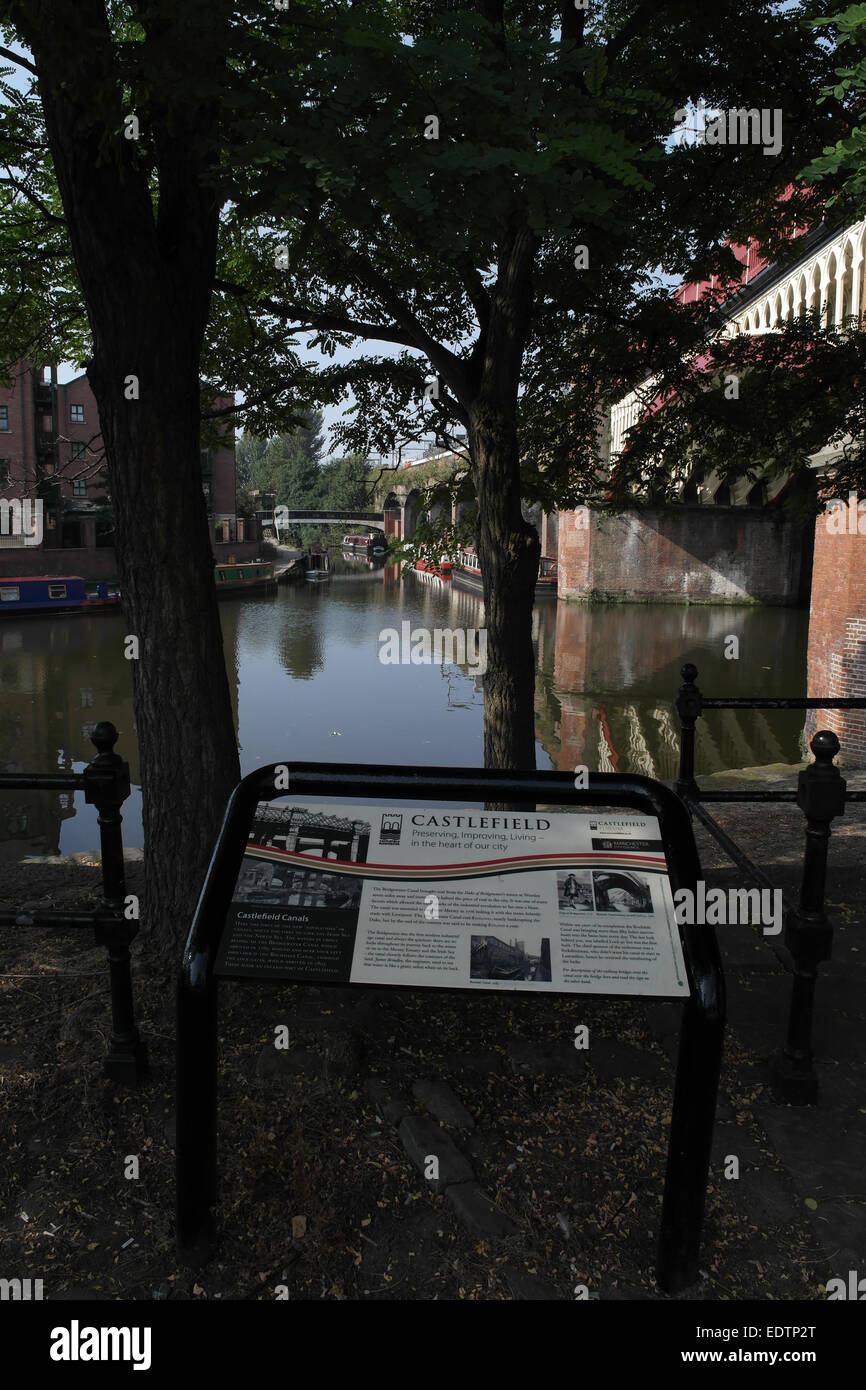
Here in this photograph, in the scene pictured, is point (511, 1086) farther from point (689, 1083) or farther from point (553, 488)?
point (553, 488)

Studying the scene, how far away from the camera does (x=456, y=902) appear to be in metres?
2.82

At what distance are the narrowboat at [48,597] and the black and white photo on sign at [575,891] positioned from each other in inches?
1485

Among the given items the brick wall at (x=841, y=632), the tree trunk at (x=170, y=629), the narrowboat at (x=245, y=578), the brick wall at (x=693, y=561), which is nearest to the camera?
the tree trunk at (x=170, y=629)

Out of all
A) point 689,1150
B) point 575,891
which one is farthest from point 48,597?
point 689,1150

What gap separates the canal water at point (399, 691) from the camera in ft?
51.5

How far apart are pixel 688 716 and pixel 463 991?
10.3 ft

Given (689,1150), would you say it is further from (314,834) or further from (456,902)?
(314,834)

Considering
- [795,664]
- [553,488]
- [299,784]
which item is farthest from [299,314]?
[795,664]

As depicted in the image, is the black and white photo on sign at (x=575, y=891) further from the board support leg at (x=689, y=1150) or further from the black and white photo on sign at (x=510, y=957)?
the board support leg at (x=689, y=1150)

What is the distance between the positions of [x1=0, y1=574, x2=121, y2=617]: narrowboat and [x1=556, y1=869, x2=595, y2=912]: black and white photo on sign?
124ft

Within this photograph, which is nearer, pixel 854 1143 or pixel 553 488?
pixel 854 1143

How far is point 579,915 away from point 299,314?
226 inches

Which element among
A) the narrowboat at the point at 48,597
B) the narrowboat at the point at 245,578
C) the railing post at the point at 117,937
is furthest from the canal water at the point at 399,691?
the narrowboat at the point at 245,578

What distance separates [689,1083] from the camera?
257 cm
